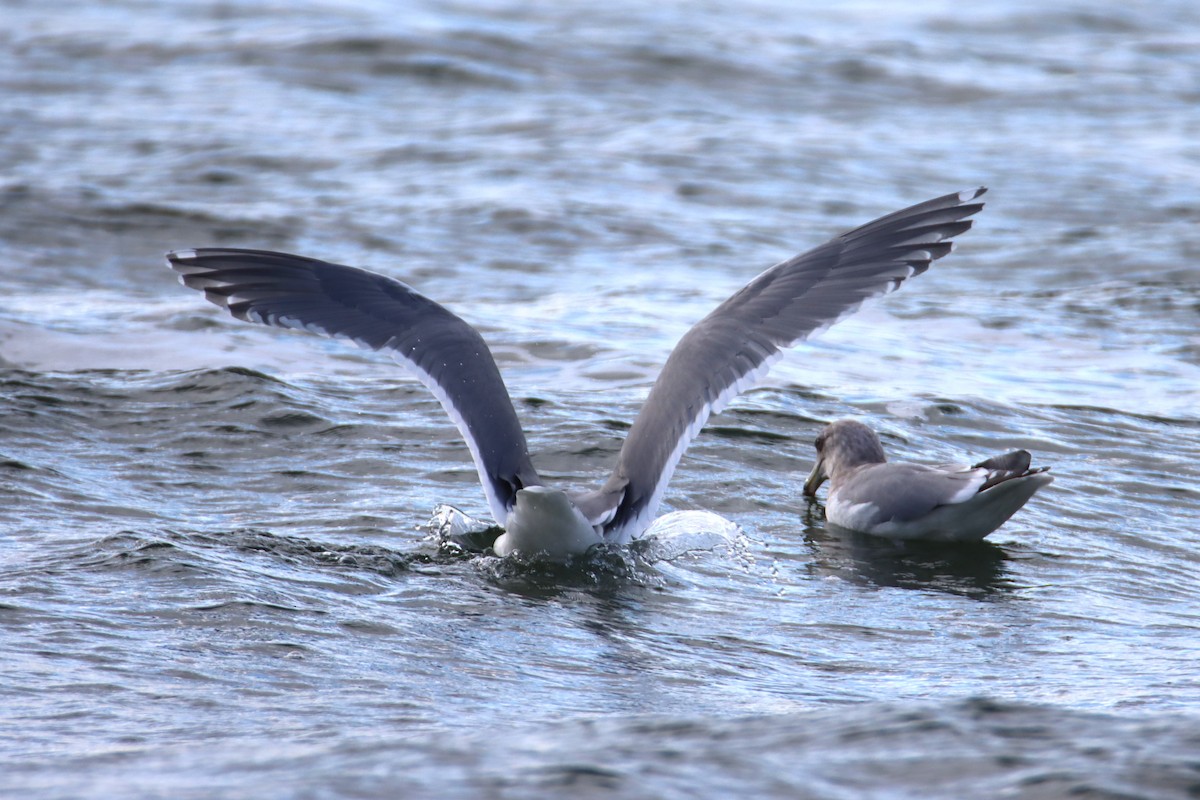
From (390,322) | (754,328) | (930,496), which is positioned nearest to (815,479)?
(930,496)

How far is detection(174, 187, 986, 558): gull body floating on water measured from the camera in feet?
21.1

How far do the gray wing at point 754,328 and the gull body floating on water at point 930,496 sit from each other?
0.92 meters

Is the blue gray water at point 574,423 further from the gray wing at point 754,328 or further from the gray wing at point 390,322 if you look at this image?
the gray wing at point 390,322

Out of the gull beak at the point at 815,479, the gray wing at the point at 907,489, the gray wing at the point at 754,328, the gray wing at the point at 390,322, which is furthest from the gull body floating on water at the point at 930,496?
the gray wing at the point at 390,322

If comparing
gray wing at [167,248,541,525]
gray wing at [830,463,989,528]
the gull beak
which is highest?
gray wing at [167,248,541,525]

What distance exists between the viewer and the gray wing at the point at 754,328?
6496 mm

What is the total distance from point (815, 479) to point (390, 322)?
96.8 inches

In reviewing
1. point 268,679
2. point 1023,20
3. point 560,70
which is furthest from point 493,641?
point 1023,20

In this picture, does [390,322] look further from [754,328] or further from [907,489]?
[907,489]

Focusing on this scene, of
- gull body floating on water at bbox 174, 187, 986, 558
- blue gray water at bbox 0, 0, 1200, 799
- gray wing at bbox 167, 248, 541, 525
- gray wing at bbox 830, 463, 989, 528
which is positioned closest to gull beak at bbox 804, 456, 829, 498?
blue gray water at bbox 0, 0, 1200, 799

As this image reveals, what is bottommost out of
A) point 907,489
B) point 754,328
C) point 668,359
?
point 907,489

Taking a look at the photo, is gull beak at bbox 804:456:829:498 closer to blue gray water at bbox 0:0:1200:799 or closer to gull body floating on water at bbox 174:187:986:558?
blue gray water at bbox 0:0:1200:799

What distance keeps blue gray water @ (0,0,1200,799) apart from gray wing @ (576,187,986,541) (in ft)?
1.16

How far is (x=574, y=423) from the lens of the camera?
342 inches
